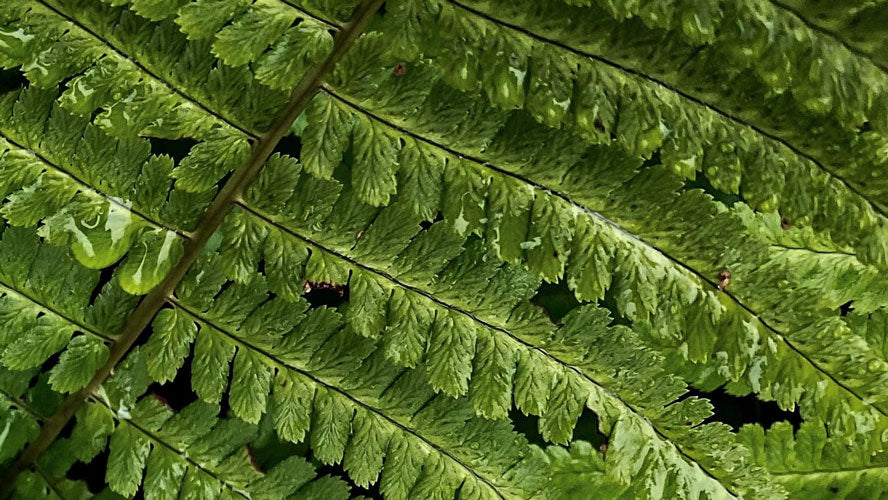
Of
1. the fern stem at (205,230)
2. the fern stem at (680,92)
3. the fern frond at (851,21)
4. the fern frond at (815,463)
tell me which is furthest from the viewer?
the fern frond at (815,463)

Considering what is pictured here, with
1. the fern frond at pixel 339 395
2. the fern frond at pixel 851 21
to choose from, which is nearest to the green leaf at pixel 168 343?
the fern frond at pixel 339 395

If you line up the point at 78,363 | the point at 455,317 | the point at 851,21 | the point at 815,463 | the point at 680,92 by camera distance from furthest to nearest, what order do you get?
the point at 815,463 → the point at 78,363 → the point at 455,317 → the point at 680,92 → the point at 851,21

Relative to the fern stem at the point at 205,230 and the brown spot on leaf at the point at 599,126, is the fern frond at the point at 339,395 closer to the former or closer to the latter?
the fern stem at the point at 205,230

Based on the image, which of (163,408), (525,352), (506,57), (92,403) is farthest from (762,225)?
(92,403)

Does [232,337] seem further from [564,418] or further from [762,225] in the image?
[762,225]

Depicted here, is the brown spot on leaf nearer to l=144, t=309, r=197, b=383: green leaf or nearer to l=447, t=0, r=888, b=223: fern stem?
l=447, t=0, r=888, b=223: fern stem

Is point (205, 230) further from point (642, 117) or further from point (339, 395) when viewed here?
point (642, 117)

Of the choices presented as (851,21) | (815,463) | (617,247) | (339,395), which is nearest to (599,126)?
(617,247)
